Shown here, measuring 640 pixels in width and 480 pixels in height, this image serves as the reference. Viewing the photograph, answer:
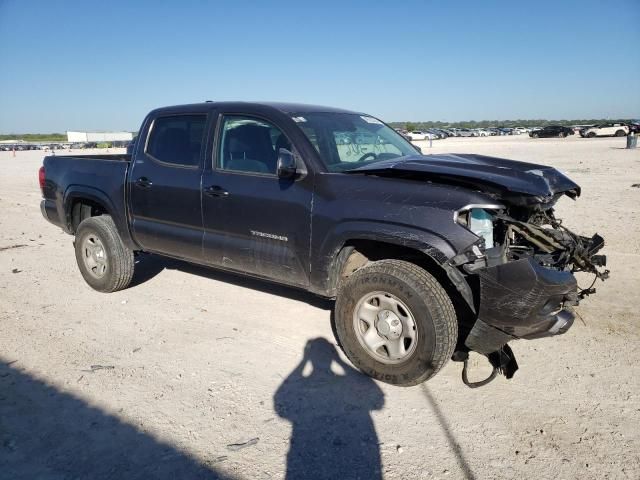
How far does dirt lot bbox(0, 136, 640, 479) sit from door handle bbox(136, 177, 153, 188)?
48.8 inches

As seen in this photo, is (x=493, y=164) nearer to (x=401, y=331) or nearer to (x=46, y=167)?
(x=401, y=331)

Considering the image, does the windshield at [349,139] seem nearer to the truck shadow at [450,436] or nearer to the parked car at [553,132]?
the truck shadow at [450,436]

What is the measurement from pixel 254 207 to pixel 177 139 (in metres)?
1.34

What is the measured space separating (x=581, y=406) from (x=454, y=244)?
4.39 feet

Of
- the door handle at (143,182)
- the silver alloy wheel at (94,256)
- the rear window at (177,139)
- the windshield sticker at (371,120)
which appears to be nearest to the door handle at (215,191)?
the rear window at (177,139)

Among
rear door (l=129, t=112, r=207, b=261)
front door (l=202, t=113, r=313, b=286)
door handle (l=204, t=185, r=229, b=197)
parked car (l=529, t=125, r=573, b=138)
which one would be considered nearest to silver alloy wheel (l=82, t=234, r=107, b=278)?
rear door (l=129, t=112, r=207, b=261)

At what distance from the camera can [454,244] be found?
3.03m

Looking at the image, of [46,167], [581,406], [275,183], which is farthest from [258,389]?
[46,167]

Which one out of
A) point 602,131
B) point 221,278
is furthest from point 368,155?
point 602,131

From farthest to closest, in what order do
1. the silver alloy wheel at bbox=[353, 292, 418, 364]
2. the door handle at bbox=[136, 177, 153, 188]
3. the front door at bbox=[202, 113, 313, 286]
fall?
the door handle at bbox=[136, 177, 153, 188], the front door at bbox=[202, 113, 313, 286], the silver alloy wheel at bbox=[353, 292, 418, 364]

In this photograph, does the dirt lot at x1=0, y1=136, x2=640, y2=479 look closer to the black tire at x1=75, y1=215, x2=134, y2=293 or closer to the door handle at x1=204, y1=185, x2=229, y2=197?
the black tire at x1=75, y1=215, x2=134, y2=293

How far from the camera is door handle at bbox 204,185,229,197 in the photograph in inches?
163

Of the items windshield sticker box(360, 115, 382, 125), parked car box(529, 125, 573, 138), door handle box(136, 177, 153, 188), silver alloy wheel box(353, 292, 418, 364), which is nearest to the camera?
silver alloy wheel box(353, 292, 418, 364)

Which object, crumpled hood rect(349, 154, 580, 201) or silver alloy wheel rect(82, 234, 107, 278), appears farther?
silver alloy wheel rect(82, 234, 107, 278)
